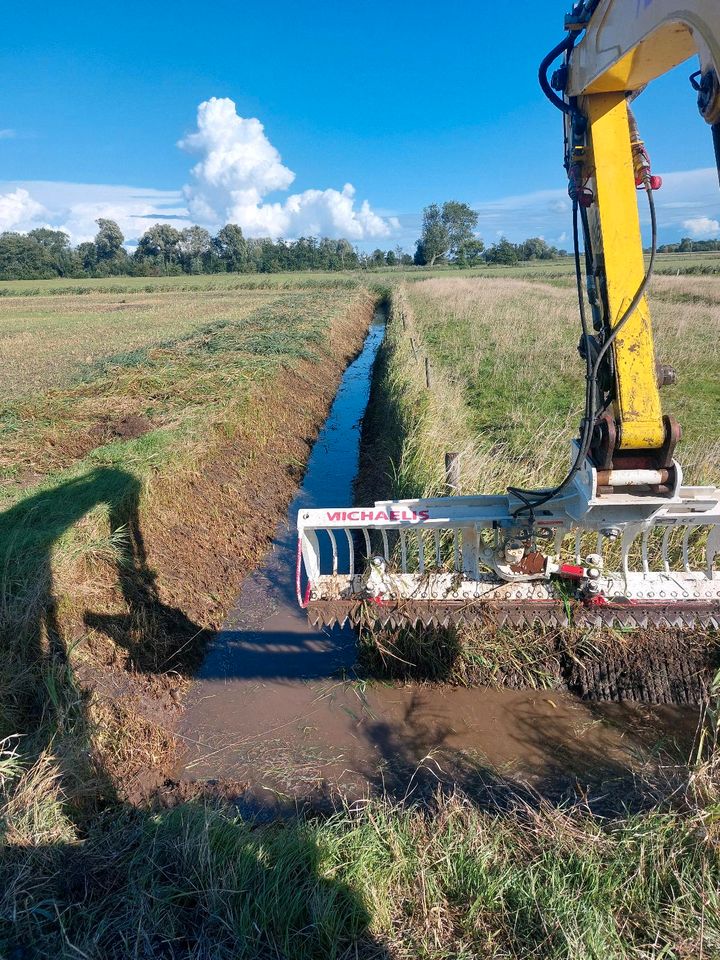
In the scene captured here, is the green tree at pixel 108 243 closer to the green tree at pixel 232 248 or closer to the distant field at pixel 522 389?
the green tree at pixel 232 248

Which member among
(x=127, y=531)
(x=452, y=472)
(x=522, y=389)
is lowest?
(x=127, y=531)

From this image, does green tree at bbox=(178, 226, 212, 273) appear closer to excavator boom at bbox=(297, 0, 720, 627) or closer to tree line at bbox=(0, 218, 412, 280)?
tree line at bbox=(0, 218, 412, 280)

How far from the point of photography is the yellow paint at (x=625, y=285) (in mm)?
3152

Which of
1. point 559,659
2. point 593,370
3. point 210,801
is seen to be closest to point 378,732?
point 210,801

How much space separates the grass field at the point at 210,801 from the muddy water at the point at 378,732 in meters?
0.25

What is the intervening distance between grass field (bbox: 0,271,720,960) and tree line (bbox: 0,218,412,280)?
70.7 m

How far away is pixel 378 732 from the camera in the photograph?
177 inches

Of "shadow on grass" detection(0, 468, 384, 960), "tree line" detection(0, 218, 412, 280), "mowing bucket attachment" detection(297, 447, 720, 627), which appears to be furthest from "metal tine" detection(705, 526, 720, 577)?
"tree line" detection(0, 218, 412, 280)

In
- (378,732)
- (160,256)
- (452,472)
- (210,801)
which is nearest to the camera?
(210,801)

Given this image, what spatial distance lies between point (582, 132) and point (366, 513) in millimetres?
2730

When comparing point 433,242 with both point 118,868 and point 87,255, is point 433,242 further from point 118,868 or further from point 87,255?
point 118,868

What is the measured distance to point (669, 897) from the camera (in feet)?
8.15

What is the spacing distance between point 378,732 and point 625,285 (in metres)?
3.68

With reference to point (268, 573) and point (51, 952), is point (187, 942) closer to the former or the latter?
point (51, 952)
